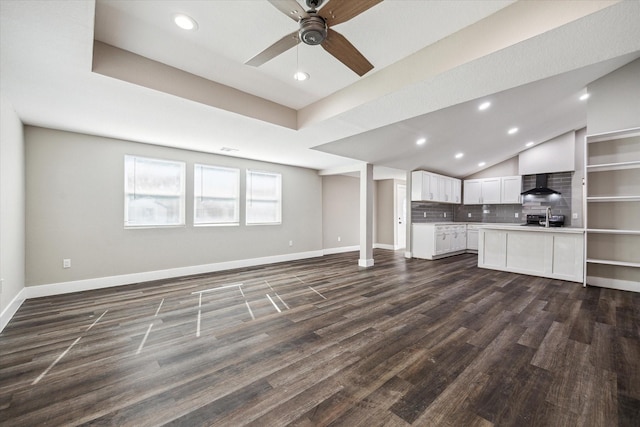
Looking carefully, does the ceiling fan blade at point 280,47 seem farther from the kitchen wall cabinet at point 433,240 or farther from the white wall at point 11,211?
the kitchen wall cabinet at point 433,240

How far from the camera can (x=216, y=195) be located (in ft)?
17.8

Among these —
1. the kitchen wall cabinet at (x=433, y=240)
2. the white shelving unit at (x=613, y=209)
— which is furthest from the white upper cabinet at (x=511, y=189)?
the white shelving unit at (x=613, y=209)

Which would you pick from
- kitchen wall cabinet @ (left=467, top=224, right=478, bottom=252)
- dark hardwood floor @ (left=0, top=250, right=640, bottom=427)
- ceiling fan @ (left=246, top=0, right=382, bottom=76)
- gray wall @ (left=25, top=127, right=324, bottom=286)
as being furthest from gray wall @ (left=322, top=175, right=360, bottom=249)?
ceiling fan @ (left=246, top=0, right=382, bottom=76)

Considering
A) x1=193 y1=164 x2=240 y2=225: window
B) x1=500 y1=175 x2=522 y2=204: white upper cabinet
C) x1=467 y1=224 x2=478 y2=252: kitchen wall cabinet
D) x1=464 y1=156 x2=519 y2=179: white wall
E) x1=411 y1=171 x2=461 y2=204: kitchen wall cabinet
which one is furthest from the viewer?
x1=467 y1=224 x2=478 y2=252: kitchen wall cabinet

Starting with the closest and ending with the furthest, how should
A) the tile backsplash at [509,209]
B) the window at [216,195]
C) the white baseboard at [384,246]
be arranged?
the window at [216,195] → the tile backsplash at [509,209] → the white baseboard at [384,246]

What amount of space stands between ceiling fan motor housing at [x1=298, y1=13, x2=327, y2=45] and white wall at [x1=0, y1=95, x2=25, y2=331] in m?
3.45

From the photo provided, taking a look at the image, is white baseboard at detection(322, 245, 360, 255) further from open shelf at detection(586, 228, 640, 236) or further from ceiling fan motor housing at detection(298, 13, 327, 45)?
ceiling fan motor housing at detection(298, 13, 327, 45)

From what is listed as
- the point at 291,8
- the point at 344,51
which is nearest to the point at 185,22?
the point at 291,8

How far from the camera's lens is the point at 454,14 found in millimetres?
1964

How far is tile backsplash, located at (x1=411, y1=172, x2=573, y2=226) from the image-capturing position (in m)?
6.42

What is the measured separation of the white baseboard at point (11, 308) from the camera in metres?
2.71

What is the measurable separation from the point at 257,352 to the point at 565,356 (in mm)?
2685

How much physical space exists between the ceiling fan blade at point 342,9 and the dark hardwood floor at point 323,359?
2.45m

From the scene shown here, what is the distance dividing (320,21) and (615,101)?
4.89 metres
